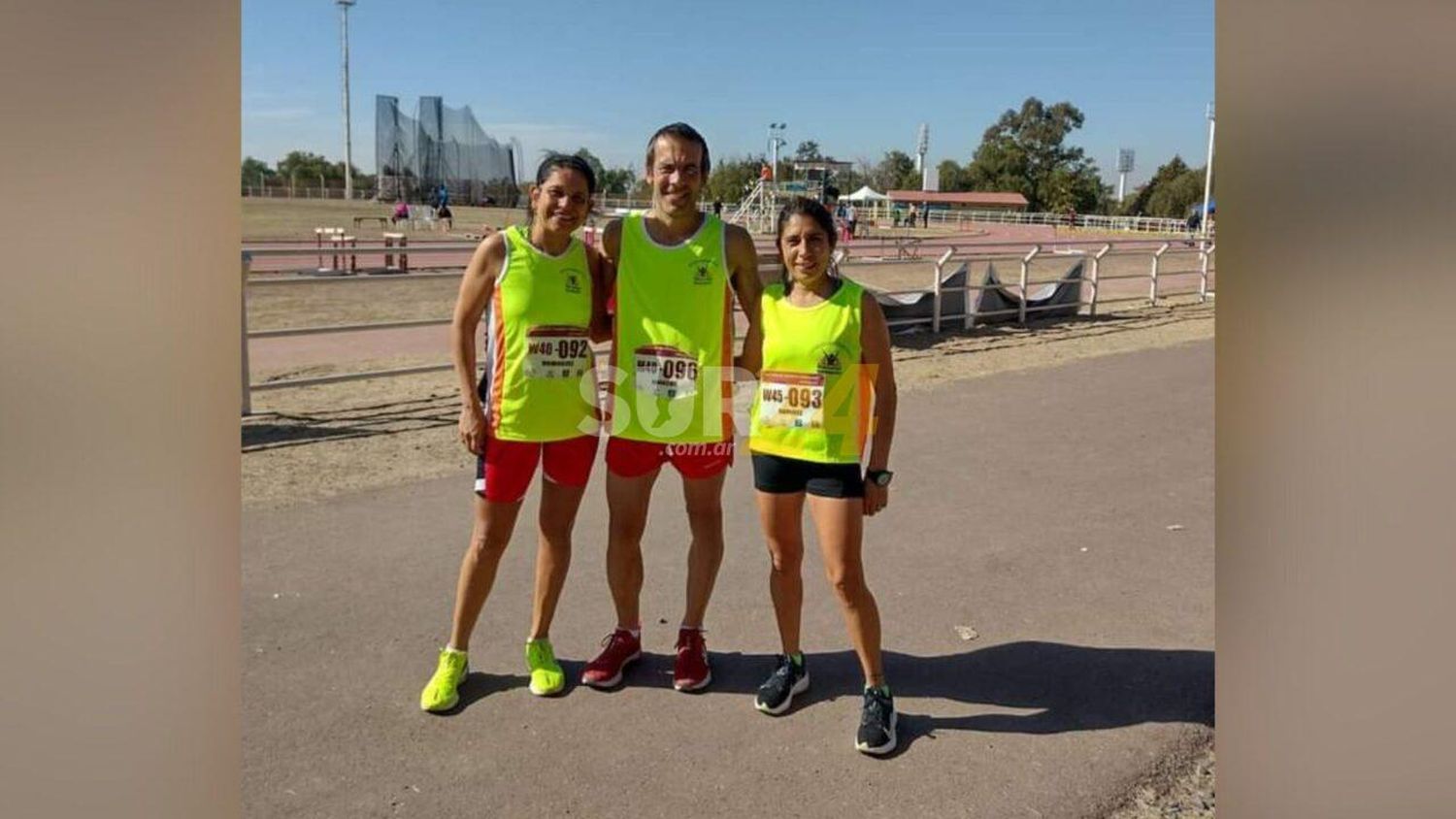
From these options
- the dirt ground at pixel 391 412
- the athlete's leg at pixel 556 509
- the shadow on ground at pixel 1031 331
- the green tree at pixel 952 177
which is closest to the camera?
the athlete's leg at pixel 556 509

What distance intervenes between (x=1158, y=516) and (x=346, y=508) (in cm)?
435

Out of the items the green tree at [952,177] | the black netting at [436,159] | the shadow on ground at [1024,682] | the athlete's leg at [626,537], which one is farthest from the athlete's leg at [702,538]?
the green tree at [952,177]

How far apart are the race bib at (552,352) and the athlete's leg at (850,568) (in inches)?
35.7

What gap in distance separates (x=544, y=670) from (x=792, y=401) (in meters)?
1.28

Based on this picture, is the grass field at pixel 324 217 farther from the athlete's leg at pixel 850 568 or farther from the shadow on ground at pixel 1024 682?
the athlete's leg at pixel 850 568

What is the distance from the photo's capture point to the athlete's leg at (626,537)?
3535mm

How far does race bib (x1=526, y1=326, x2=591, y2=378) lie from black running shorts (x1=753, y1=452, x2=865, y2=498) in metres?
0.67

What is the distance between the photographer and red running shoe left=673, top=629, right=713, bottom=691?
357cm

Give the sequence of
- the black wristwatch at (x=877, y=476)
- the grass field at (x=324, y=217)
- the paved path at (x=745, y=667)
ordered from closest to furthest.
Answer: the paved path at (x=745, y=667) → the black wristwatch at (x=877, y=476) → the grass field at (x=324, y=217)

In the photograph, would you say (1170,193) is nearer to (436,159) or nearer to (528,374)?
(436,159)

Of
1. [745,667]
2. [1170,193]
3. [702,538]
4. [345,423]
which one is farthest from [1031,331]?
[1170,193]
